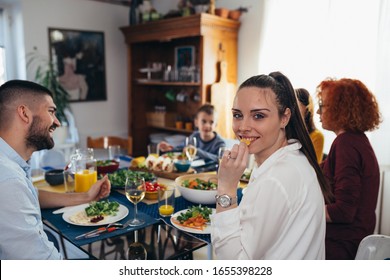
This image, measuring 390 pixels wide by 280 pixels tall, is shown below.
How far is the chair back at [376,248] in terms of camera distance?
1.13 meters

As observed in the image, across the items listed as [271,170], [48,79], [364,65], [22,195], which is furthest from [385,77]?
[48,79]

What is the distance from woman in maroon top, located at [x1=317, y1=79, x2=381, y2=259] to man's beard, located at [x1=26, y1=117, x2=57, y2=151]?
3.57ft

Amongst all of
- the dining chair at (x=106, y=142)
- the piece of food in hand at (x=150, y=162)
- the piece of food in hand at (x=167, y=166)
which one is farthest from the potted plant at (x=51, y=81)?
the piece of food in hand at (x=167, y=166)

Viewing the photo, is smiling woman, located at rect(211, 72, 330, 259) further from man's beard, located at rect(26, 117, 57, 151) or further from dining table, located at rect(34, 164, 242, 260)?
man's beard, located at rect(26, 117, 57, 151)

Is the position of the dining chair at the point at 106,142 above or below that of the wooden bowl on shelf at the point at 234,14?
below

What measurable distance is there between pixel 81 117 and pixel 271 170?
311cm

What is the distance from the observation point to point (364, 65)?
2.40 m

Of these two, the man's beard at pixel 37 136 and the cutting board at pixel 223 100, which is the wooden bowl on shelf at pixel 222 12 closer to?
the cutting board at pixel 223 100

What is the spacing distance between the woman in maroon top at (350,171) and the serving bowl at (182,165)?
27.1 inches

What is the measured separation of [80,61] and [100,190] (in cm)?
241

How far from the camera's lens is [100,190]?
60.8 inches

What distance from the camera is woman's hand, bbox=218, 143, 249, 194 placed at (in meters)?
0.98

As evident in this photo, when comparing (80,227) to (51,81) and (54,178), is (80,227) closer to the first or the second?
(54,178)
